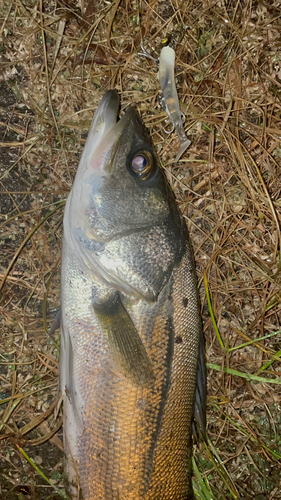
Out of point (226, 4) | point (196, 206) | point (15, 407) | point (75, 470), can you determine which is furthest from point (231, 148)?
point (15, 407)

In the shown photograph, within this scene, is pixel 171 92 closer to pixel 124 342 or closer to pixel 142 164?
pixel 142 164

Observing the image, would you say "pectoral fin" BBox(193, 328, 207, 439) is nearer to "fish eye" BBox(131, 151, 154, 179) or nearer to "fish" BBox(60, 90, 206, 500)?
"fish" BBox(60, 90, 206, 500)

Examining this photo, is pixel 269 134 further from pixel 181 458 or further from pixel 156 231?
pixel 181 458

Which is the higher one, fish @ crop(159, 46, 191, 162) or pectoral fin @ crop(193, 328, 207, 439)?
fish @ crop(159, 46, 191, 162)

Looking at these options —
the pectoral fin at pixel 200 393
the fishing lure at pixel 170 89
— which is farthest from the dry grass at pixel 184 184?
the pectoral fin at pixel 200 393

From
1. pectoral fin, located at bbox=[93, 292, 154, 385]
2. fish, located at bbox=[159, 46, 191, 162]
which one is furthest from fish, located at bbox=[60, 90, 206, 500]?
fish, located at bbox=[159, 46, 191, 162]

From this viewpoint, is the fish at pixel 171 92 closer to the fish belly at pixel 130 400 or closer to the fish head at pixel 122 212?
the fish head at pixel 122 212
